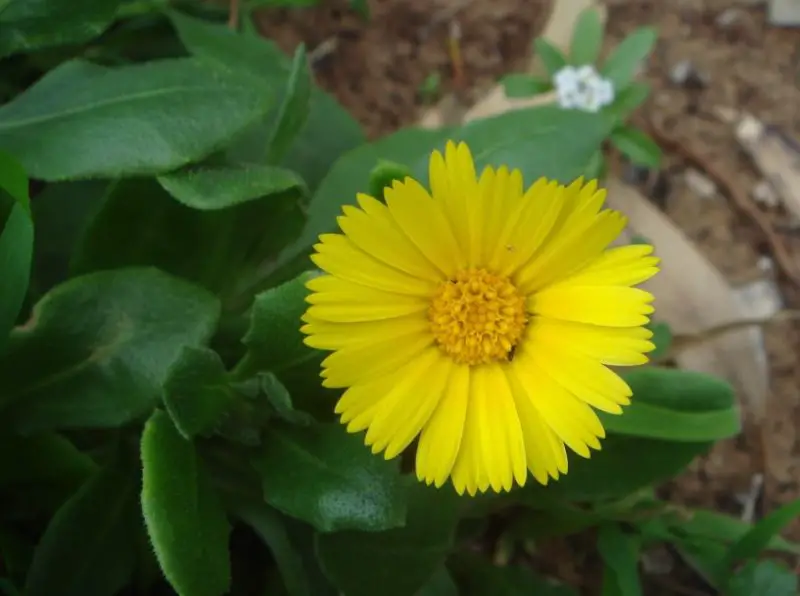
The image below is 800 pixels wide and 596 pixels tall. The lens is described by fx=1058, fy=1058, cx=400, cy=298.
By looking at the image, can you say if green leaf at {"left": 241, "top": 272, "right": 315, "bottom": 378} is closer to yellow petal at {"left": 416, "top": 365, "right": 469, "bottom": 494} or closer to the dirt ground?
yellow petal at {"left": 416, "top": 365, "right": 469, "bottom": 494}

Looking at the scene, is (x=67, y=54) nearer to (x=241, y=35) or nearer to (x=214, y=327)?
(x=241, y=35)

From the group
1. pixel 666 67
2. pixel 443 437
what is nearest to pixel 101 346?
pixel 443 437

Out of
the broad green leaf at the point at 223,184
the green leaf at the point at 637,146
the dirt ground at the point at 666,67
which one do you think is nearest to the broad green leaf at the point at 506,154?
the broad green leaf at the point at 223,184

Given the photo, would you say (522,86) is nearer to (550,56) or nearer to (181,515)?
(550,56)

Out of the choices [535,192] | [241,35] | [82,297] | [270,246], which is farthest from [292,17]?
[535,192]

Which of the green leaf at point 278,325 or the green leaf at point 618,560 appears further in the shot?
the green leaf at point 618,560

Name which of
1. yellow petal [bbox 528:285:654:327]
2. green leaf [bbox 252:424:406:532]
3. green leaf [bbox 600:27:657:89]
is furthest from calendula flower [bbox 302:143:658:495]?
green leaf [bbox 600:27:657:89]

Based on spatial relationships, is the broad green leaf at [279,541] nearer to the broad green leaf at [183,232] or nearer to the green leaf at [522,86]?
the broad green leaf at [183,232]
